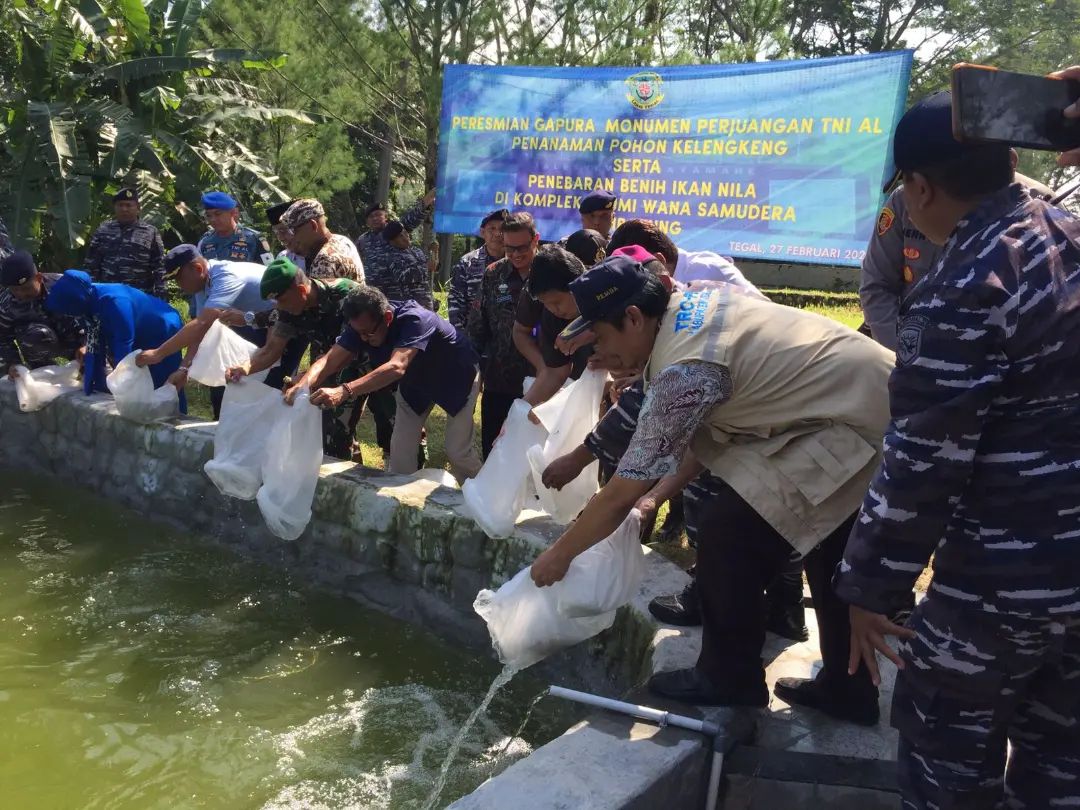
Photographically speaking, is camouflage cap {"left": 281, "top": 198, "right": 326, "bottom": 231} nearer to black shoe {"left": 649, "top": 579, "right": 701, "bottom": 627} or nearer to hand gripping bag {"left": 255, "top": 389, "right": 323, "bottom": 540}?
hand gripping bag {"left": 255, "top": 389, "right": 323, "bottom": 540}

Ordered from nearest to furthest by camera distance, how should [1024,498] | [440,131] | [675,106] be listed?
1. [1024,498]
2. [675,106]
3. [440,131]

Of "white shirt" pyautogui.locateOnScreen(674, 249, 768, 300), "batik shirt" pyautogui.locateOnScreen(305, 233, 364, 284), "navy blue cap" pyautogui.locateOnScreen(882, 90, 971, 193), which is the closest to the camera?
"navy blue cap" pyautogui.locateOnScreen(882, 90, 971, 193)

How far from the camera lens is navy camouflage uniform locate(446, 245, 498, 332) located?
15.7 feet

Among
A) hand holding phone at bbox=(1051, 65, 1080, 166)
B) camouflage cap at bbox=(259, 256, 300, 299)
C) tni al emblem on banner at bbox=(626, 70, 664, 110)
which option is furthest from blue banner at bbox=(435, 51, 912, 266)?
hand holding phone at bbox=(1051, 65, 1080, 166)

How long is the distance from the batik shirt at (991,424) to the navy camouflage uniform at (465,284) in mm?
3474

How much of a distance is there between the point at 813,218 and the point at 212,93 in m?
8.43

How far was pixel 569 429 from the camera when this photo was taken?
311 cm

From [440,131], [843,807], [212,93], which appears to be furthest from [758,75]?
[212,93]

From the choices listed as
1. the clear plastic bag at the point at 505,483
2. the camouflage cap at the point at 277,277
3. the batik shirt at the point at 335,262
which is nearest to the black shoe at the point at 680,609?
the clear plastic bag at the point at 505,483

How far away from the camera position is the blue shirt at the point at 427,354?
3975mm

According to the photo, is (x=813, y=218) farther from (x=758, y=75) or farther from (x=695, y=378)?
(x=695, y=378)

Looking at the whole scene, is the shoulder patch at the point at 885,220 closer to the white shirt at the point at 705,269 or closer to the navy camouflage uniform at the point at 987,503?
the white shirt at the point at 705,269

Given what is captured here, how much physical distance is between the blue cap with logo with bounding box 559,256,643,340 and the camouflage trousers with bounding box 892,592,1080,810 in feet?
3.09

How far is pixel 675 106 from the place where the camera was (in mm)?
6277
